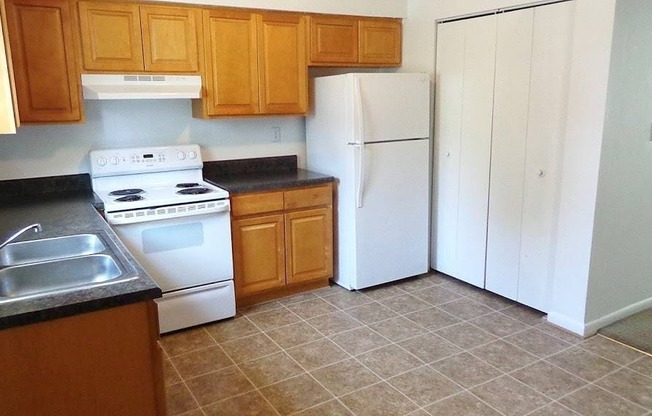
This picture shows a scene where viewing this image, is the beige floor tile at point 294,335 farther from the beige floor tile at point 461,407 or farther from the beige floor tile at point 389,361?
the beige floor tile at point 461,407

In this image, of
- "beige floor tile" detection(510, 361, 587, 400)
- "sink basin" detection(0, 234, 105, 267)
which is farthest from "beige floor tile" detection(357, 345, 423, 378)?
"sink basin" detection(0, 234, 105, 267)

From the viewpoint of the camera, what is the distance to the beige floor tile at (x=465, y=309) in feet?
11.1

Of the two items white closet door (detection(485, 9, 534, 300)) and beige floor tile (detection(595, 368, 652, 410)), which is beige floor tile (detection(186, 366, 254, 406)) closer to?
beige floor tile (detection(595, 368, 652, 410))

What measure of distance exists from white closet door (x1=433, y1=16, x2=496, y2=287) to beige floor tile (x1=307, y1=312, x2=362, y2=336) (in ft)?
3.60

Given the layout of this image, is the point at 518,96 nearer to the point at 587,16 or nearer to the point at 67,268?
the point at 587,16

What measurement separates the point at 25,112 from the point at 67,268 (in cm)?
141

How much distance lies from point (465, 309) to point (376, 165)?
1195 mm

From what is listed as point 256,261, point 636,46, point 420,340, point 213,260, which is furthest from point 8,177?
point 636,46

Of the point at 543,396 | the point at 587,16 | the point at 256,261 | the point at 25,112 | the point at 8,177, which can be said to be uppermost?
the point at 587,16

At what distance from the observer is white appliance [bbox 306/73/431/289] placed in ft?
11.7

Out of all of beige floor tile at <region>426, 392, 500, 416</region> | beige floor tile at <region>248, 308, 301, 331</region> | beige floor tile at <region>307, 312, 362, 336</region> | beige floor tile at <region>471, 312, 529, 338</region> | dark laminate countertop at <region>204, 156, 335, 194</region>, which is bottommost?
beige floor tile at <region>426, 392, 500, 416</region>

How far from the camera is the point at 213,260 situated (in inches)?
129

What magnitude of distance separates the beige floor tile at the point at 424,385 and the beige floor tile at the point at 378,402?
48mm

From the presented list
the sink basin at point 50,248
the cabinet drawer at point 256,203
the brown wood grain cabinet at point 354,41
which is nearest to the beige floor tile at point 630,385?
the cabinet drawer at point 256,203
